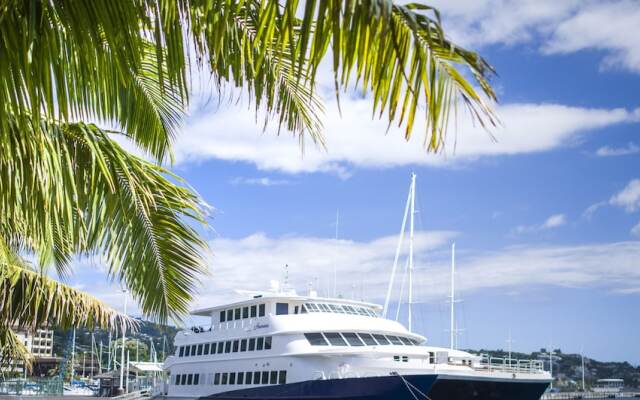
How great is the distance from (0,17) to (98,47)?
56 centimetres

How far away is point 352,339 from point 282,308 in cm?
346

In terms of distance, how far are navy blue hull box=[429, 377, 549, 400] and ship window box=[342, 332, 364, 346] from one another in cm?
382

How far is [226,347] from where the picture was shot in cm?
3522

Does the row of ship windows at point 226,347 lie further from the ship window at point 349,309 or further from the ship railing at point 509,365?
the ship railing at point 509,365

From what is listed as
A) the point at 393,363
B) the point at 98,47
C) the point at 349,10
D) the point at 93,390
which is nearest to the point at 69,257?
the point at 98,47

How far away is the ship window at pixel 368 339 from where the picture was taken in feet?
101

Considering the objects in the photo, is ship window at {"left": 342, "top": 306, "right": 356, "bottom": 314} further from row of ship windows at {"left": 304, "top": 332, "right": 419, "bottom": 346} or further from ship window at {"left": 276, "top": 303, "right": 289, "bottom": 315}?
ship window at {"left": 276, "top": 303, "right": 289, "bottom": 315}

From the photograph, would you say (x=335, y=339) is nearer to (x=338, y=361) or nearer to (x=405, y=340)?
(x=338, y=361)

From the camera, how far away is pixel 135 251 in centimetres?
593

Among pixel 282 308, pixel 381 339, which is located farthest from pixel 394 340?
pixel 282 308

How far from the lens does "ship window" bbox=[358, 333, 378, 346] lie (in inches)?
1215

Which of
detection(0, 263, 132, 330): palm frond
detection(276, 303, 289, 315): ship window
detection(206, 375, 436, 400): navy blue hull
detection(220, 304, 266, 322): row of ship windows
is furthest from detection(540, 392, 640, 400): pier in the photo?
detection(0, 263, 132, 330): palm frond

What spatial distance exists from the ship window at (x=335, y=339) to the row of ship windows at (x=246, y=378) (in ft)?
7.06

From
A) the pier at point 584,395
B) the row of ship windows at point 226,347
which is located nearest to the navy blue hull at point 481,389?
the row of ship windows at point 226,347
